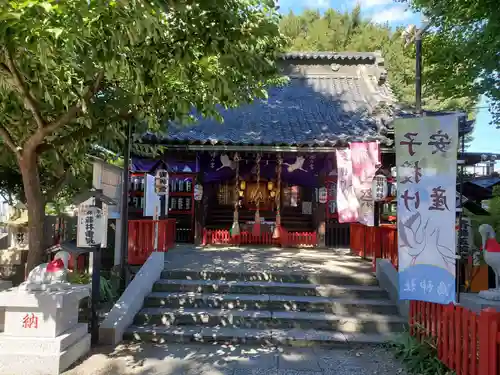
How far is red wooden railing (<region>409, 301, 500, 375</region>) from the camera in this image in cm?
368

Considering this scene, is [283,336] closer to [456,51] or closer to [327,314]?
[327,314]

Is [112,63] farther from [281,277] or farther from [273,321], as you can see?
[281,277]

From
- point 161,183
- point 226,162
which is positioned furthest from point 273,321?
point 226,162

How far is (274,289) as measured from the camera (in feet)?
23.0

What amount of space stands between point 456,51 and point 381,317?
5902 millimetres

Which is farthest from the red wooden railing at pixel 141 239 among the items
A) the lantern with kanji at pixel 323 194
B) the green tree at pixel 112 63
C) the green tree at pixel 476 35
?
the green tree at pixel 476 35

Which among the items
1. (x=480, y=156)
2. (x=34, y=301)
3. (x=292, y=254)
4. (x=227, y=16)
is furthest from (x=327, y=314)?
(x=480, y=156)

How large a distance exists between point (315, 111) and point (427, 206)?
344 inches

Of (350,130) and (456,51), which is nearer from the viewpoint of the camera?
(456,51)

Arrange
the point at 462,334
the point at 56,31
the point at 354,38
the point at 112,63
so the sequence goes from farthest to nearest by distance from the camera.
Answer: the point at 354,38 < the point at 462,334 < the point at 112,63 < the point at 56,31

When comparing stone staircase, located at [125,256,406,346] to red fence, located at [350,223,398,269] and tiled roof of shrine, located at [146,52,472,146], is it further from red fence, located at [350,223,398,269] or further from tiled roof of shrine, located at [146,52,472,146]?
tiled roof of shrine, located at [146,52,472,146]

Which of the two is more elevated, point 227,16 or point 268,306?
point 227,16

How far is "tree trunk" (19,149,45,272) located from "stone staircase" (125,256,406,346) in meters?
1.95

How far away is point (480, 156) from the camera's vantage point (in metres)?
10.9
